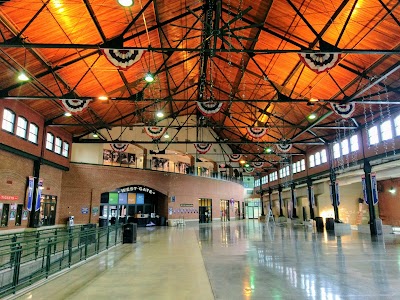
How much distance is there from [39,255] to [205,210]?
90.9 feet

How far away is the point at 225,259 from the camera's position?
9.51m

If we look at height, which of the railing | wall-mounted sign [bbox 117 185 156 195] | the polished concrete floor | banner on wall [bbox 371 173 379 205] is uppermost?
wall-mounted sign [bbox 117 185 156 195]

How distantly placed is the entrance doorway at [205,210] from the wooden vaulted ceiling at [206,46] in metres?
16.4

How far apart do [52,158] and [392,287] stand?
2033 cm

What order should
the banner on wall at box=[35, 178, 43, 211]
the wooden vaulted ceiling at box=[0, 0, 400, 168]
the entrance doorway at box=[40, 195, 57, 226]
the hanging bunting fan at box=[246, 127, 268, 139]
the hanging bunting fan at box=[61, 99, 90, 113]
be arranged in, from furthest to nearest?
the entrance doorway at box=[40, 195, 57, 226]
the hanging bunting fan at box=[246, 127, 268, 139]
the banner on wall at box=[35, 178, 43, 211]
the hanging bunting fan at box=[61, 99, 90, 113]
the wooden vaulted ceiling at box=[0, 0, 400, 168]

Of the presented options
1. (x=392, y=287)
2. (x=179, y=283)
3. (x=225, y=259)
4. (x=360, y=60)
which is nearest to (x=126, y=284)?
(x=179, y=283)

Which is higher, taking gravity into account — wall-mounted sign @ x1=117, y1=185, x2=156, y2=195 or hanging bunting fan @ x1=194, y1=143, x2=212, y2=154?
hanging bunting fan @ x1=194, y1=143, x2=212, y2=154

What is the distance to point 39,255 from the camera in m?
7.88

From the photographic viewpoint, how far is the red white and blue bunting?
1018 centimetres

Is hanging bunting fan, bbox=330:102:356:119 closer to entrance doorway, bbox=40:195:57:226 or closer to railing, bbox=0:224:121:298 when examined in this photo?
railing, bbox=0:224:121:298

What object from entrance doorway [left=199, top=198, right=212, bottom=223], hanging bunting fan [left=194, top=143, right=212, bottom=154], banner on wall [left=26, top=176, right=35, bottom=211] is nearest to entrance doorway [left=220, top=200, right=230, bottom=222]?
entrance doorway [left=199, top=198, right=212, bottom=223]

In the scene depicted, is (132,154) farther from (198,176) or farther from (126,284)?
(126,284)

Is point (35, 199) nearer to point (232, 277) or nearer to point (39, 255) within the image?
point (39, 255)

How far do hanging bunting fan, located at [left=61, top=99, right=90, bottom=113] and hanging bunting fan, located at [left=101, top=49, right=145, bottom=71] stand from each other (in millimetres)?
4936
